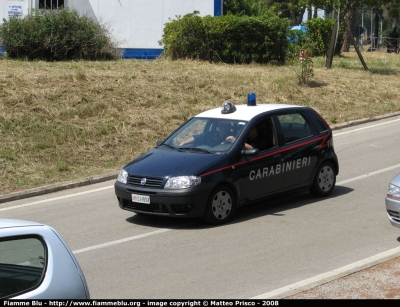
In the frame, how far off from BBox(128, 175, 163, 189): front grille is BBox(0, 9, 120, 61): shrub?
537 inches

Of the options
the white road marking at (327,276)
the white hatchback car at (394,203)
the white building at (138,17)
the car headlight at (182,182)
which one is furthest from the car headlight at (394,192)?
the white building at (138,17)

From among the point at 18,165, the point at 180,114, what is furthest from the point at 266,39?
the point at 18,165

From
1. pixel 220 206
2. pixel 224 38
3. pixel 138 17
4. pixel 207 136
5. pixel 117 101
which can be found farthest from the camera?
pixel 138 17

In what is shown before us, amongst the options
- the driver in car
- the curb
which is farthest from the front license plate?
the curb

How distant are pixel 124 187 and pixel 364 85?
14806mm

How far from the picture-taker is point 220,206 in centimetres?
1037

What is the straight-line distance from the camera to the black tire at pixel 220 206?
1023cm

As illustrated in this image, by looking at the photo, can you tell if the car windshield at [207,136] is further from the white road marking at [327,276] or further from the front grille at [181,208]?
the white road marking at [327,276]

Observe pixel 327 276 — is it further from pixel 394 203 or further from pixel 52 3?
pixel 52 3

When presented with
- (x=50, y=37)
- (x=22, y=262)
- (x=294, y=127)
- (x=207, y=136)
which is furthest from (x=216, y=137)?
(x=50, y=37)

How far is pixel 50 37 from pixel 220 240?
1531 centimetres

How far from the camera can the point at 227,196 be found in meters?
10.4

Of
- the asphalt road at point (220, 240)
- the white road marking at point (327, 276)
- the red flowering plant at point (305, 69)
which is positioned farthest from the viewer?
the red flowering plant at point (305, 69)

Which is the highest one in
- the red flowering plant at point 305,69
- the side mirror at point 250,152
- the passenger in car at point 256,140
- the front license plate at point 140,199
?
the red flowering plant at point 305,69
